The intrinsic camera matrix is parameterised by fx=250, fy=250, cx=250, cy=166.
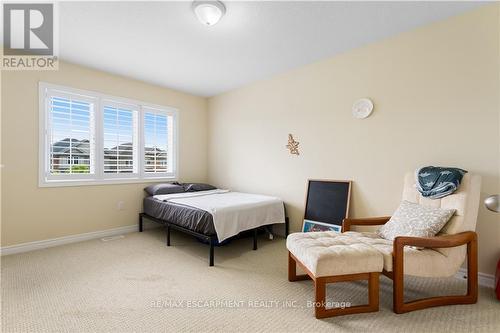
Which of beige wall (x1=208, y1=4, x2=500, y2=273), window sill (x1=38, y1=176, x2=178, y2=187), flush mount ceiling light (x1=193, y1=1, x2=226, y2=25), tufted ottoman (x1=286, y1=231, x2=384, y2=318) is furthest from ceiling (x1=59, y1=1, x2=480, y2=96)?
tufted ottoman (x1=286, y1=231, x2=384, y2=318)

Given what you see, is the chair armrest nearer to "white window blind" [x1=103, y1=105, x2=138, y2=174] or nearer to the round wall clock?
the round wall clock

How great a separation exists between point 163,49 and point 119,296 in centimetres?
264

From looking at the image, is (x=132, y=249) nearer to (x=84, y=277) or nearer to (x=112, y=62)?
(x=84, y=277)

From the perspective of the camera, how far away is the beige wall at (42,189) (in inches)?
117

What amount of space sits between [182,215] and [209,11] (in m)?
2.24

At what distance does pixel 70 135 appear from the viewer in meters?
3.45

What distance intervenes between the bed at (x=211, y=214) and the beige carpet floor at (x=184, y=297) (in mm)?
321

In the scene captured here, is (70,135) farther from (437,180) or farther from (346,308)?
(437,180)

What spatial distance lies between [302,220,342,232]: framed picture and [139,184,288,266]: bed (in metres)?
0.33

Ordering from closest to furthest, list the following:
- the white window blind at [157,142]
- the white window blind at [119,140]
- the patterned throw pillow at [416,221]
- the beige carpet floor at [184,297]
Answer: the beige carpet floor at [184,297], the patterned throw pillow at [416,221], the white window blind at [119,140], the white window blind at [157,142]

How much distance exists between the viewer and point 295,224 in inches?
143

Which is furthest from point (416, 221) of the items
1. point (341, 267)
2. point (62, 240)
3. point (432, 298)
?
point (62, 240)

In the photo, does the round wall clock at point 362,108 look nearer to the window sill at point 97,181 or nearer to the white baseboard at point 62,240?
the window sill at point 97,181

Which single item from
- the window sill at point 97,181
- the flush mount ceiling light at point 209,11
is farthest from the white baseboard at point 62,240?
the flush mount ceiling light at point 209,11
